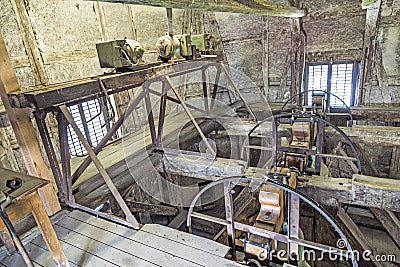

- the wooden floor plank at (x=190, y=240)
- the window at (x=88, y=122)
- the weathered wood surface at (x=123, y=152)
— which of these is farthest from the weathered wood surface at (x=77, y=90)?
the window at (x=88, y=122)

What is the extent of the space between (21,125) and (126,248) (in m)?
1.41

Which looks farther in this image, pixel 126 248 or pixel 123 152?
pixel 123 152

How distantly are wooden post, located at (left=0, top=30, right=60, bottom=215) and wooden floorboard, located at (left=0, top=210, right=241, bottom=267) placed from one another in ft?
1.65

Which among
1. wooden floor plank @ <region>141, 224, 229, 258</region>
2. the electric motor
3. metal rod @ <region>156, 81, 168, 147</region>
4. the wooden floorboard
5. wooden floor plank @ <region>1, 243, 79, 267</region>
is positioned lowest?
wooden floor plank @ <region>141, 224, 229, 258</region>

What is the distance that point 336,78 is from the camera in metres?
6.06

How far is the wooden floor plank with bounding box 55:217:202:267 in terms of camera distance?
1946 mm

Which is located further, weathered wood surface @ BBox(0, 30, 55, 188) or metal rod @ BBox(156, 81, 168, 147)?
metal rod @ BBox(156, 81, 168, 147)

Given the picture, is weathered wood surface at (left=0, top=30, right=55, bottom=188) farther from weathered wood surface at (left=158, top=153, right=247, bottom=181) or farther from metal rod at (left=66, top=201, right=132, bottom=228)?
weathered wood surface at (left=158, top=153, right=247, bottom=181)

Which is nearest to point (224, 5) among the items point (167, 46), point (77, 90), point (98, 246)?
point (167, 46)

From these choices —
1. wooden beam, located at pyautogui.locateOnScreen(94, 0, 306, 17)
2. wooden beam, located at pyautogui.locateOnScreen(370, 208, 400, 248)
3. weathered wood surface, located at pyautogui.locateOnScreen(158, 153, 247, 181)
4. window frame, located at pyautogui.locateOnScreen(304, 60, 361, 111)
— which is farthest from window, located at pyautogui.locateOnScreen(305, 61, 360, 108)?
weathered wood surface, located at pyautogui.locateOnScreen(158, 153, 247, 181)

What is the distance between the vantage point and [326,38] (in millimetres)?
5828

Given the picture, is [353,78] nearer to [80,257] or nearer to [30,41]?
[80,257]

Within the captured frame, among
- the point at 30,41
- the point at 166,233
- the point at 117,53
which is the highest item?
the point at 30,41

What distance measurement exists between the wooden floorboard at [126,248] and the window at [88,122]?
2839 millimetres
